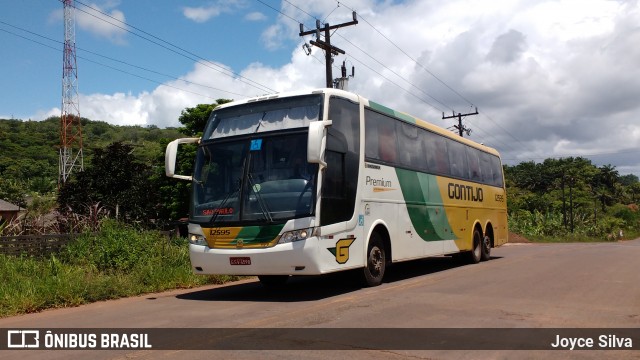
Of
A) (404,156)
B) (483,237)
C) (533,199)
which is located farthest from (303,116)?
(533,199)

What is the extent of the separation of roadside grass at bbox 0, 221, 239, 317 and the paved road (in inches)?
19.0

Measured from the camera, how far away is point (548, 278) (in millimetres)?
12344

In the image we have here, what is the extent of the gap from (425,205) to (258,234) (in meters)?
5.60

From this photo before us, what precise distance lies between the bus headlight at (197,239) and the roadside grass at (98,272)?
1986 millimetres

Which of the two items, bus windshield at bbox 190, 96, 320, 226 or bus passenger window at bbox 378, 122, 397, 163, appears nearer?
bus windshield at bbox 190, 96, 320, 226

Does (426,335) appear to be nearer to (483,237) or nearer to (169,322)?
(169,322)

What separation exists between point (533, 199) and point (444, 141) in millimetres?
66676

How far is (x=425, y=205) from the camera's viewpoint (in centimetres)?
1364

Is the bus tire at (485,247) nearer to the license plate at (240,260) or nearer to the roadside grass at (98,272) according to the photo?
the roadside grass at (98,272)

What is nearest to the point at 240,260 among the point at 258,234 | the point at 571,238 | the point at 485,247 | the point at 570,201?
the point at 258,234

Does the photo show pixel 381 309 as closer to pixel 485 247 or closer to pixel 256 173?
pixel 256 173

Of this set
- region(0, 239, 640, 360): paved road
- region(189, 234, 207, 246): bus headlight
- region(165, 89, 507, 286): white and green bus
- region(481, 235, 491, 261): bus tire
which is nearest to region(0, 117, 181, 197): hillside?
region(481, 235, 491, 261): bus tire

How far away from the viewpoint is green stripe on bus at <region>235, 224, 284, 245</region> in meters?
9.20

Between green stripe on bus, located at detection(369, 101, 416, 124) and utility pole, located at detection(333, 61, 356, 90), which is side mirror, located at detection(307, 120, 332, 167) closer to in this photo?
green stripe on bus, located at detection(369, 101, 416, 124)
